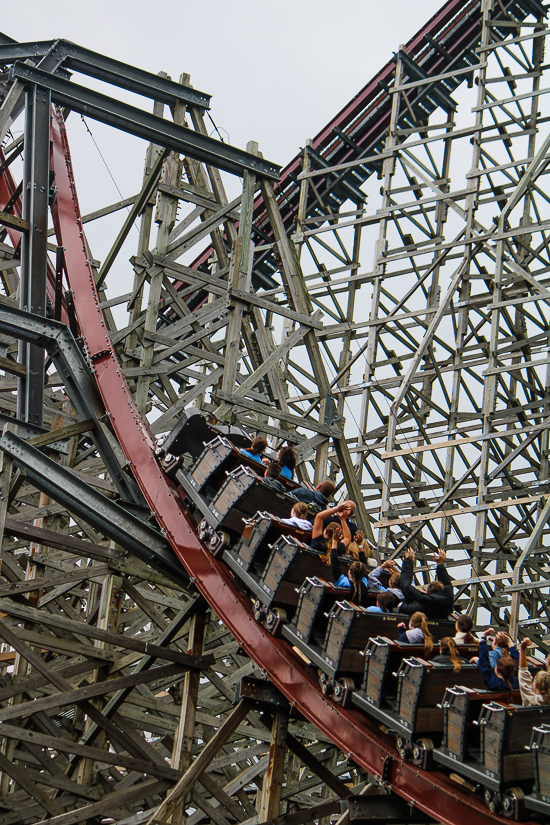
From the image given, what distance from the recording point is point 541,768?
5473 mm

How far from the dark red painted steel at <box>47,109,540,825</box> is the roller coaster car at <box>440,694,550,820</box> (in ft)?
0.53

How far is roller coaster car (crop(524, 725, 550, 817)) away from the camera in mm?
5426

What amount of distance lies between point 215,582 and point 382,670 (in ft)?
6.41

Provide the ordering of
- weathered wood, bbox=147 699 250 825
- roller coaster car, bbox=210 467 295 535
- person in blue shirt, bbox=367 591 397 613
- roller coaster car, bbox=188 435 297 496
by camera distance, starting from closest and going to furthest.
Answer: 1. weathered wood, bbox=147 699 250 825
2. person in blue shirt, bbox=367 591 397 613
3. roller coaster car, bbox=210 467 295 535
4. roller coaster car, bbox=188 435 297 496

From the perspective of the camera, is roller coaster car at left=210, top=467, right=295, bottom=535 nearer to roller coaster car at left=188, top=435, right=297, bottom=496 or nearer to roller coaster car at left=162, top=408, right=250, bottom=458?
roller coaster car at left=188, top=435, right=297, bottom=496

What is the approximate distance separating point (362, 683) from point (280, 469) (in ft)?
7.34

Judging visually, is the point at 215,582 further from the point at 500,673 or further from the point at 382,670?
the point at 500,673

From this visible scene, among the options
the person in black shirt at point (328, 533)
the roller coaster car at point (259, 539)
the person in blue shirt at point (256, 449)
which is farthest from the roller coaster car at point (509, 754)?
the person in blue shirt at point (256, 449)

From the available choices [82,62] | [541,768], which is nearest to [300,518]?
[541,768]

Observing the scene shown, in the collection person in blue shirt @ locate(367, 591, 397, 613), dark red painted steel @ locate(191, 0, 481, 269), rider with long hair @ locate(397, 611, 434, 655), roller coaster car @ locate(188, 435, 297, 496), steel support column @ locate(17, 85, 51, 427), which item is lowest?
rider with long hair @ locate(397, 611, 434, 655)

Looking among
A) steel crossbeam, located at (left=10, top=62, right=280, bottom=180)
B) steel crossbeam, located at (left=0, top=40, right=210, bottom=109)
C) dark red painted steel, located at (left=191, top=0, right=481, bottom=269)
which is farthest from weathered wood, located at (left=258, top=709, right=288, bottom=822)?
dark red painted steel, located at (left=191, top=0, right=481, bottom=269)

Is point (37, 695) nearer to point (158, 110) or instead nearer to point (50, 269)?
point (50, 269)

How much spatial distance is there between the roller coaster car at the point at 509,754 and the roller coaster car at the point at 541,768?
5.6 inches

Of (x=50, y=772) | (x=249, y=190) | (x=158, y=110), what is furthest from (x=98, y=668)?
(x=158, y=110)
